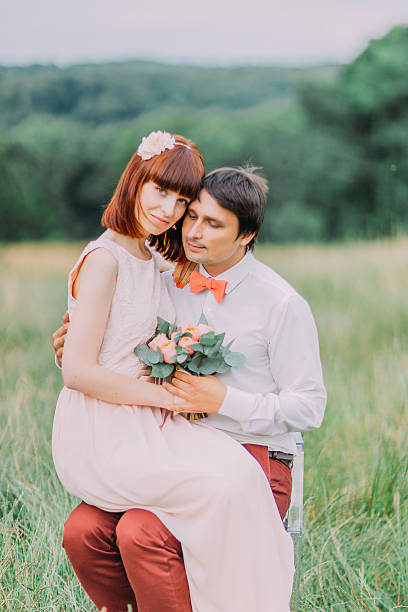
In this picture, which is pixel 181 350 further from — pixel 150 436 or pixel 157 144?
pixel 157 144

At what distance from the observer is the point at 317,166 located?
23812 millimetres

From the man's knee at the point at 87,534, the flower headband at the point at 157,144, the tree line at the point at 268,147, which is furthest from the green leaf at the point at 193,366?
the tree line at the point at 268,147

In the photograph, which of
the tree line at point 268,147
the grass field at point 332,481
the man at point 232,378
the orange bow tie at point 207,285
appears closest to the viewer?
the man at point 232,378

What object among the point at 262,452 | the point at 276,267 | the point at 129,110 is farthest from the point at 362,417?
the point at 129,110

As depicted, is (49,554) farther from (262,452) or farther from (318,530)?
(318,530)

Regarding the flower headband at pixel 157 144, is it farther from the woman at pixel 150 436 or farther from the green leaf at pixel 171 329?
the green leaf at pixel 171 329

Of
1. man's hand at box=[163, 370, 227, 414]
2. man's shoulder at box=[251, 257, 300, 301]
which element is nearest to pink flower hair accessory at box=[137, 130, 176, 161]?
man's shoulder at box=[251, 257, 300, 301]

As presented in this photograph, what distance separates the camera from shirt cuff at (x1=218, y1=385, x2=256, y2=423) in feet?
7.90

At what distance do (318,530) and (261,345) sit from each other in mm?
1118

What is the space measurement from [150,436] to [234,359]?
0.38 meters

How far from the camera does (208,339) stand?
2342 millimetres

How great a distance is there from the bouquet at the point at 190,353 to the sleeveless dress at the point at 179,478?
0.39ft

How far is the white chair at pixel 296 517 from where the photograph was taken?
2537mm

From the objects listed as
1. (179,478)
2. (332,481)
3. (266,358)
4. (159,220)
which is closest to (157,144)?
(159,220)
